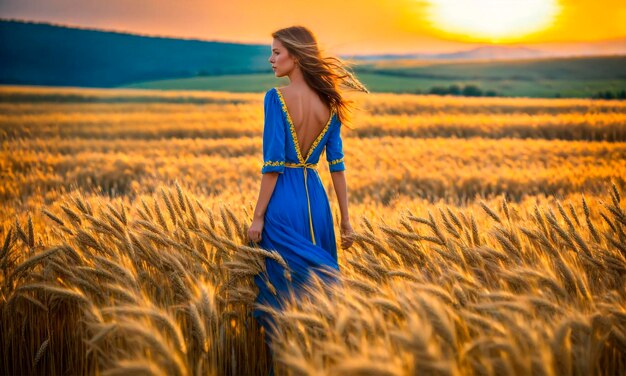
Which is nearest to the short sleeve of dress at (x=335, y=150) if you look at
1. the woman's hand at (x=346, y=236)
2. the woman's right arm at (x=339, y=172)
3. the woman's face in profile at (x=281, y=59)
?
the woman's right arm at (x=339, y=172)

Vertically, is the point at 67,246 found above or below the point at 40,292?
above

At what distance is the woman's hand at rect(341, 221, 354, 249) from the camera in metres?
3.50

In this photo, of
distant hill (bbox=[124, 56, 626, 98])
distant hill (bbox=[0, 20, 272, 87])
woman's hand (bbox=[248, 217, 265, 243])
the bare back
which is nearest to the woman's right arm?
the bare back

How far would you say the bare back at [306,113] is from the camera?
332cm

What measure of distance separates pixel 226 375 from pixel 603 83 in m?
39.1

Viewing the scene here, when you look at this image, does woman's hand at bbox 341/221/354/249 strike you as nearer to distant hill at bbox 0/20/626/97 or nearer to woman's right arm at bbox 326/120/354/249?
woman's right arm at bbox 326/120/354/249

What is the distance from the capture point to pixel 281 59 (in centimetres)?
327

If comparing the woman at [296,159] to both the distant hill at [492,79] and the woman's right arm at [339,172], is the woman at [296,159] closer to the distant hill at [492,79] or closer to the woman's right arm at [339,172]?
the woman's right arm at [339,172]

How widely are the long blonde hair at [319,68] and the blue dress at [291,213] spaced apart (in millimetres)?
106

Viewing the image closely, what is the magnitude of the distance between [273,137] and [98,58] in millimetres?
71464

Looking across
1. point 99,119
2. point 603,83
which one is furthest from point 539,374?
point 603,83

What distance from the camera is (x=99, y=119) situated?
76.4 feet

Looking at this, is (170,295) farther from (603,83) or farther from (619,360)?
(603,83)

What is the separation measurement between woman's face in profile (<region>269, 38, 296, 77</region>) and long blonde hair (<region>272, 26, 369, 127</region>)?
0.02m
